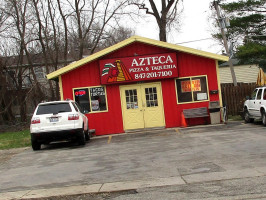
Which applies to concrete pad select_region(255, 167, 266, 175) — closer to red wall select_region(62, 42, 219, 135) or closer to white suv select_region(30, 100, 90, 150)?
white suv select_region(30, 100, 90, 150)

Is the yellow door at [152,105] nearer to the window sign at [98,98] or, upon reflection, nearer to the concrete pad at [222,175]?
the window sign at [98,98]

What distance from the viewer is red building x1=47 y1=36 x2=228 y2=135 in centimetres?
1744

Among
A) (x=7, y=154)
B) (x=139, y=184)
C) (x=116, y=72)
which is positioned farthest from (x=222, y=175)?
A: (x=116, y=72)

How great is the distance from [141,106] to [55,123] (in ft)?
19.1

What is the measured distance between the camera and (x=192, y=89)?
17.7 metres

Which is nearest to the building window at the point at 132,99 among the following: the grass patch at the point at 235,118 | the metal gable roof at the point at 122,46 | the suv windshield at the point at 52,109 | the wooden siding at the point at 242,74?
the metal gable roof at the point at 122,46

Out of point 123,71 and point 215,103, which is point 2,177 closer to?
point 123,71

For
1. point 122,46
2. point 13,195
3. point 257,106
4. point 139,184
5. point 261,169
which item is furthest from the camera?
point 122,46

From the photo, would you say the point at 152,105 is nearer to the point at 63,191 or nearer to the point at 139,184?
the point at 139,184

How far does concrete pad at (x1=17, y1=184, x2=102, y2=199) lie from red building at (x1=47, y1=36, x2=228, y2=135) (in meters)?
10.6

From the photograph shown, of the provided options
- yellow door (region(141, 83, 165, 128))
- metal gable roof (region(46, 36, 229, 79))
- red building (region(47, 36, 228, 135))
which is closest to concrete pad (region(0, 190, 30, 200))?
red building (region(47, 36, 228, 135))

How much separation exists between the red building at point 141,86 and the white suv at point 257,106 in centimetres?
154

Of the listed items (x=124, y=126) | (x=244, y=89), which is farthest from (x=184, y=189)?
(x=244, y=89)

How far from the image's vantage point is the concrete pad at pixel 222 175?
6.87 metres
